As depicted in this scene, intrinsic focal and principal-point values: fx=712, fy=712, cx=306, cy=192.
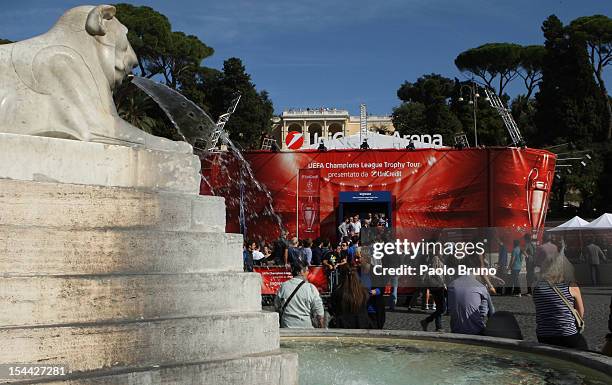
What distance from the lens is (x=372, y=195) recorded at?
20.0 m

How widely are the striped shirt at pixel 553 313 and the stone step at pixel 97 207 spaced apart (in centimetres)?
306

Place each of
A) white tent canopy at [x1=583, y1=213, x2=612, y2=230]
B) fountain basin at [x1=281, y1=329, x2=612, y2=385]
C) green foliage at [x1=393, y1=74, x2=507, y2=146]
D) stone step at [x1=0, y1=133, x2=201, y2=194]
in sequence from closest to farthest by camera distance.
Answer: stone step at [x1=0, y1=133, x2=201, y2=194], fountain basin at [x1=281, y1=329, x2=612, y2=385], white tent canopy at [x1=583, y1=213, x2=612, y2=230], green foliage at [x1=393, y1=74, x2=507, y2=146]

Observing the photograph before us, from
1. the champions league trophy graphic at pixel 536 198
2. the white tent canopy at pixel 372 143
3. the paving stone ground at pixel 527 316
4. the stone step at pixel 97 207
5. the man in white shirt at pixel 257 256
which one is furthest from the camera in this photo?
the white tent canopy at pixel 372 143

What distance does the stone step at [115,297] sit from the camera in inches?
126

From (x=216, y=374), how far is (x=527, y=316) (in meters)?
9.98

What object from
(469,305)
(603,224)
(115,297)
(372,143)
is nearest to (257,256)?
(372,143)

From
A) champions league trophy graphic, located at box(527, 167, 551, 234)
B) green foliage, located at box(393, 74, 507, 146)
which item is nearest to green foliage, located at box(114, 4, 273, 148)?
green foliage, located at box(393, 74, 507, 146)

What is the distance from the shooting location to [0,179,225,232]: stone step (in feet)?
11.2

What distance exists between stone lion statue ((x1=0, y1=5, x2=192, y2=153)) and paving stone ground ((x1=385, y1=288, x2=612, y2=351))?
6.89 metres

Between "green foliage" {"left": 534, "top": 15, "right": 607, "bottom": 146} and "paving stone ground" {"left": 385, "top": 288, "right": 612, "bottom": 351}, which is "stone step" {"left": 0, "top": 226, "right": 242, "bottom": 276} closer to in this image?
"paving stone ground" {"left": 385, "top": 288, "right": 612, "bottom": 351}

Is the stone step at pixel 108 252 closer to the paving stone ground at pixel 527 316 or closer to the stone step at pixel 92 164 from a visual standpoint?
the stone step at pixel 92 164

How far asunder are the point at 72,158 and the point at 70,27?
3.23ft

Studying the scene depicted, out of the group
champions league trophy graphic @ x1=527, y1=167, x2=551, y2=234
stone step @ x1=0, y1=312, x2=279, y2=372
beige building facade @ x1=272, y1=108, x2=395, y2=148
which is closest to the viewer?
stone step @ x1=0, y1=312, x2=279, y2=372

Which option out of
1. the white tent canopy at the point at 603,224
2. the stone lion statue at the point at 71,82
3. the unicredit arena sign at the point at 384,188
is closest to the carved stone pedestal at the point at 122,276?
the stone lion statue at the point at 71,82
